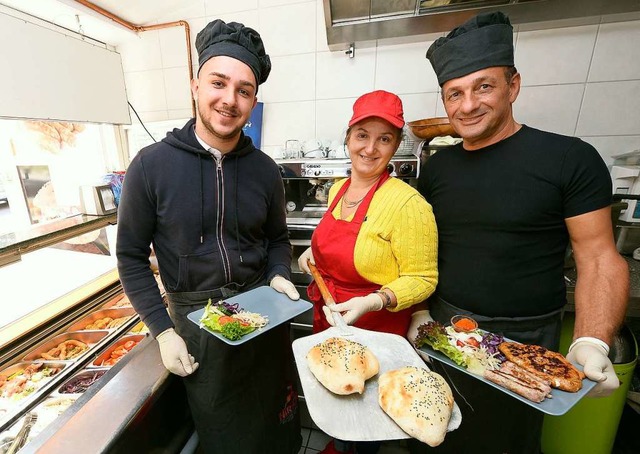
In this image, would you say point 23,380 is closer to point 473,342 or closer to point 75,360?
point 75,360

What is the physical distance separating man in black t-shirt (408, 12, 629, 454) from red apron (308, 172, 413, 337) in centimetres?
25

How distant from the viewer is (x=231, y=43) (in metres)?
1.07

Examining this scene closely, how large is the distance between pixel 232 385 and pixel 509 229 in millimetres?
1296

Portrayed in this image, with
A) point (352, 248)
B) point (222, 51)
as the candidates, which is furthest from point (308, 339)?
point (222, 51)

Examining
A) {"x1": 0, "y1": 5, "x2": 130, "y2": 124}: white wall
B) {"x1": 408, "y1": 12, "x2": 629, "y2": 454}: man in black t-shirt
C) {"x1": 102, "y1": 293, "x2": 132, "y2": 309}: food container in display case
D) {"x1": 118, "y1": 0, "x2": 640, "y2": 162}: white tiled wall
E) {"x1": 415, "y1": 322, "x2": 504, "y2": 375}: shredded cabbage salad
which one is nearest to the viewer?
{"x1": 415, "y1": 322, "x2": 504, "y2": 375}: shredded cabbage salad

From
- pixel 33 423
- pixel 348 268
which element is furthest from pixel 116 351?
pixel 348 268

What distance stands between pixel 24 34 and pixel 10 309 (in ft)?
4.89

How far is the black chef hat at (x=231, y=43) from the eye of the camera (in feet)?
3.49

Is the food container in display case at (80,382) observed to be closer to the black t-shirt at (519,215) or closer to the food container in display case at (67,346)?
the food container in display case at (67,346)

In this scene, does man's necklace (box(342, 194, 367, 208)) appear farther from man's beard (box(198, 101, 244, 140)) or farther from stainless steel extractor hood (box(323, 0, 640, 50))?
stainless steel extractor hood (box(323, 0, 640, 50))

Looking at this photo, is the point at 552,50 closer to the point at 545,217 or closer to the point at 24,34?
the point at 545,217

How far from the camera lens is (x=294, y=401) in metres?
1.51

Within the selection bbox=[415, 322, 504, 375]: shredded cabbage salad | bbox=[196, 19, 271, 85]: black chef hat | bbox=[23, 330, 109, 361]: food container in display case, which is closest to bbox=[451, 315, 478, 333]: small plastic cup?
bbox=[415, 322, 504, 375]: shredded cabbage salad

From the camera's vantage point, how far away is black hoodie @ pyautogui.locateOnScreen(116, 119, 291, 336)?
41.6 inches
